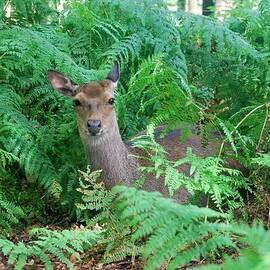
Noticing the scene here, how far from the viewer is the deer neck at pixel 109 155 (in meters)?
5.46

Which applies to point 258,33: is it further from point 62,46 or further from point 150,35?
point 62,46

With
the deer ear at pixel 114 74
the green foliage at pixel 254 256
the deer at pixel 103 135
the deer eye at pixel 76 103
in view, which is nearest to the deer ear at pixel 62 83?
the deer at pixel 103 135

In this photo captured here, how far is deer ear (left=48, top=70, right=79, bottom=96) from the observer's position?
5457 mm

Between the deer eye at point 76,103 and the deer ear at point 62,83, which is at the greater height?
the deer ear at point 62,83

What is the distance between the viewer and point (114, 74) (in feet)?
18.5

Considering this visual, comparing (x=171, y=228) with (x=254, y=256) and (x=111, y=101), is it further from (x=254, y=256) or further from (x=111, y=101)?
(x=111, y=101)

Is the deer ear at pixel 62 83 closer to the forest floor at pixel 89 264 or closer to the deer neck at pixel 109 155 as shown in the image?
the deer neck at pixel 109 155

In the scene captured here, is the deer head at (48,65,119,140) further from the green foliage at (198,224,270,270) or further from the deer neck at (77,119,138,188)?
the green foliage at (198,224,270,270)

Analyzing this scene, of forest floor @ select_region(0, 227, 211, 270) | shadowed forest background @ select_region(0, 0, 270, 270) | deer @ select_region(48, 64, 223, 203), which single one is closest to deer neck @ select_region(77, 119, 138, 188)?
deer @ select_region(48, 64, 223, 203)

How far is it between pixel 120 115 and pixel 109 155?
0.62 m

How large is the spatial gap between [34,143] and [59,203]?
0.65 meters

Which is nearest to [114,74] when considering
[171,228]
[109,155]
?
[109,155]

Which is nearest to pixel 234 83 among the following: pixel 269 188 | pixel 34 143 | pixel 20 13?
pixel 269 188

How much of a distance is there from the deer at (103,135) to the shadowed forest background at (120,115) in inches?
6.2
